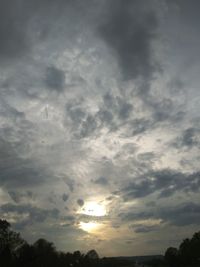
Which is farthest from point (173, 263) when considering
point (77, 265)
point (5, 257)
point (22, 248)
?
point (5, 257)

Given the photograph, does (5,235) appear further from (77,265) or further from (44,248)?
(77,265)

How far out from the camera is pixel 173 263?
174625 mm

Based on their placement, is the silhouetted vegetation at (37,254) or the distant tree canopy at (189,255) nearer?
the silhouetted vegetation at (37,254)

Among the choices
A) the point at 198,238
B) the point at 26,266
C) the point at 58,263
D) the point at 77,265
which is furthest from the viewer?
the point at 77,265

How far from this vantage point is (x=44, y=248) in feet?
511

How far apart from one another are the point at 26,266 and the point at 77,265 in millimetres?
96557

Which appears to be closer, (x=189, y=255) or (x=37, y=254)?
(x=37, y=254)

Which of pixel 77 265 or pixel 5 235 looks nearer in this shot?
pixel 5 235

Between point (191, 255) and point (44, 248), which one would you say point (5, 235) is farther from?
point (191, 255)

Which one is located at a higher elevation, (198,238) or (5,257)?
(198,238)

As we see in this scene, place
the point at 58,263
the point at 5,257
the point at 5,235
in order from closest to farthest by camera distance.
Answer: the point at 5,257
the point at 5,235
the point at 58,263

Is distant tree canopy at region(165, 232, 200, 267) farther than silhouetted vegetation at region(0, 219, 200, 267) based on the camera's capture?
Yes

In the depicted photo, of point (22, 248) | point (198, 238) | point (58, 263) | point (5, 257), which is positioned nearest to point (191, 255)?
point (198, 238)

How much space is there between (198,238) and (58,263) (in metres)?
61.0
